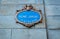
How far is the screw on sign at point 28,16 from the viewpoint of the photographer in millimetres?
8938

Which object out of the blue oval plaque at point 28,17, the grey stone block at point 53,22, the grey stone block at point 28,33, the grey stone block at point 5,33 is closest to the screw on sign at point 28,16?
the blue oval plaque at point 28,17

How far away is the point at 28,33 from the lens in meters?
8.56

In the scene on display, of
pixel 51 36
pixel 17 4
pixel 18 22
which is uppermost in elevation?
pixel 17 4

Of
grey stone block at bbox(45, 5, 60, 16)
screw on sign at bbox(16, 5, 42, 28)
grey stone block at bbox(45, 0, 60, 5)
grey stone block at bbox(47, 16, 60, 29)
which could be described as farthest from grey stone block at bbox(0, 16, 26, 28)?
grey stone block at bbox(45, 0, 60, 5)

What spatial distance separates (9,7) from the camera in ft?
32.6

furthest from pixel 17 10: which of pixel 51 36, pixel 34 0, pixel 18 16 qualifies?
pixel 51 36

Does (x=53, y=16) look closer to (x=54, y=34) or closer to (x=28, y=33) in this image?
(x=54, y=34)

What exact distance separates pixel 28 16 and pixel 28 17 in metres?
0.07

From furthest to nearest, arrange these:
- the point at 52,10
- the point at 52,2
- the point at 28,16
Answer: the point at 52,2 < the point at 52,10 < the point at 28,16

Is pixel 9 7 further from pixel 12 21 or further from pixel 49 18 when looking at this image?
pixel 49 18

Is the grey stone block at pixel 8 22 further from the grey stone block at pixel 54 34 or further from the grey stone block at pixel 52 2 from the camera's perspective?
the grey stone block at pixel 52 2

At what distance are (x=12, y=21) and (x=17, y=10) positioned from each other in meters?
0.76

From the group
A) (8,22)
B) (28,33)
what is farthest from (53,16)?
(8,22)

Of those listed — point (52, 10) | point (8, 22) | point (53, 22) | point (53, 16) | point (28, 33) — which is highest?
point (52, 10)
